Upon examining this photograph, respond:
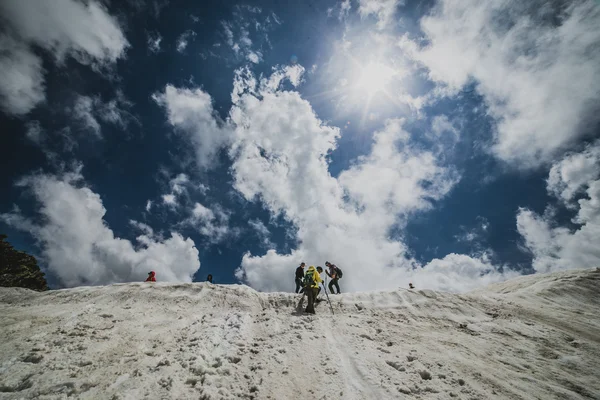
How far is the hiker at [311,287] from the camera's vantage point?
11.4 meters

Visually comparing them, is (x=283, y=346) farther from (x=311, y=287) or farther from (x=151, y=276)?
(x=151, y=276)

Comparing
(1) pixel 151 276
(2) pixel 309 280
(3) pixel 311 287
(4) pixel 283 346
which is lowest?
(4) pixel 283 346

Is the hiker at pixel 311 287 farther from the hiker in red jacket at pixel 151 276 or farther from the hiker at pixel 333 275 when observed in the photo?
the hiker in red jacket at pixel 151 276

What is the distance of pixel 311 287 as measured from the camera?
38.5 feet

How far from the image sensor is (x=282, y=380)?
20.2 ft

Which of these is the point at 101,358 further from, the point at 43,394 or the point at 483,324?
the point at 483,324

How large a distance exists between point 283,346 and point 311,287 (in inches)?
157

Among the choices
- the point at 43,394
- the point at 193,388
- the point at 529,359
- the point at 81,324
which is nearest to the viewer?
the point at 43,394

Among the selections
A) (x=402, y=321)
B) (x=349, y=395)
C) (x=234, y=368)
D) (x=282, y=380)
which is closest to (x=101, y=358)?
(x=234, y=368)

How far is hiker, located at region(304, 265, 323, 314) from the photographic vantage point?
37.3ft

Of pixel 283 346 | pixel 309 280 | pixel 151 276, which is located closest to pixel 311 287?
pixel 309 280

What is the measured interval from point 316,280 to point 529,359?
26.0 feet

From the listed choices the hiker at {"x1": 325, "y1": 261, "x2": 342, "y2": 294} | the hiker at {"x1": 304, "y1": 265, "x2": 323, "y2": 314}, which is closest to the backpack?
the hiker at {"x1": 304, "y1": 265, "x2": 323, "y2": 314}

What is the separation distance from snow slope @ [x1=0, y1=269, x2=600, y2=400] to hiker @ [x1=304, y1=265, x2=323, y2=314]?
67cm
